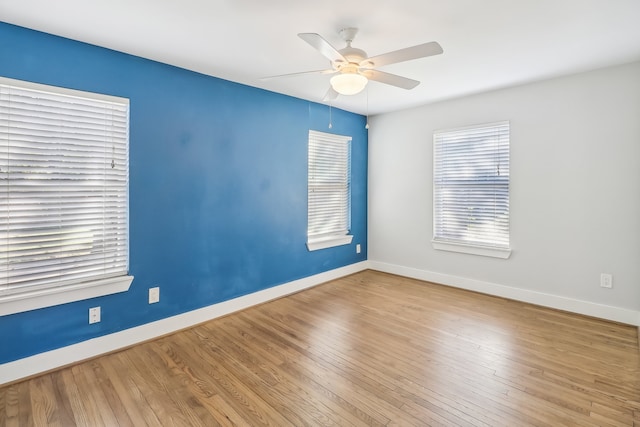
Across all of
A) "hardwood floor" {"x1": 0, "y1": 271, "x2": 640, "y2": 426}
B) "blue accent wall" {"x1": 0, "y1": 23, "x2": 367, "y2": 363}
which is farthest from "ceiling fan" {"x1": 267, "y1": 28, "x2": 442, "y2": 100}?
"hardwood floor" {"x1": 0, "y1": 271, "x2": 640, "y2": 426}

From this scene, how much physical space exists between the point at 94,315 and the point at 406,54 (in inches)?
118

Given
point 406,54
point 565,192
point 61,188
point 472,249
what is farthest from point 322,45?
point 472,249

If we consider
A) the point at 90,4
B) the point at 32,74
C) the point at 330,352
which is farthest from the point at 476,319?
the point at 32,74

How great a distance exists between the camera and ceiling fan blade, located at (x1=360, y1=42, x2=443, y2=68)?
185 cm

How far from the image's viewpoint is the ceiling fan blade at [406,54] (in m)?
1.85

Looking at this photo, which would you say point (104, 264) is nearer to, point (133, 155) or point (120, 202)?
point (120, 202)

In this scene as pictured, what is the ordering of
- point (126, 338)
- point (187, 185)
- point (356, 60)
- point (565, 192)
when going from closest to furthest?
point (356, 60), point (126, 338), point (187, 185), point (565, 192)

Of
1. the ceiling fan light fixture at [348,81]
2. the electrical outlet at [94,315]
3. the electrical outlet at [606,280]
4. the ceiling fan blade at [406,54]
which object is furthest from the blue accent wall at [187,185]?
the electrical outlet at [606,280]

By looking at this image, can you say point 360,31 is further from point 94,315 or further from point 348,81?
point 94,315

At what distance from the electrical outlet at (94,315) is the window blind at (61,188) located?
239 millimetres

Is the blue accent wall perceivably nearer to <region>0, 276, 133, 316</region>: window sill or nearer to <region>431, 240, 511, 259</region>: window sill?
<region>0, 276, 133, 316</region>: window sill

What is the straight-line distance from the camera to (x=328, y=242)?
14.5 ft

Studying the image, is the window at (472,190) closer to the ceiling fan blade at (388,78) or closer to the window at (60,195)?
the ceiling fan blade at (388,78)

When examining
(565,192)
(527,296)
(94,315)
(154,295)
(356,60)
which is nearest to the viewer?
(356,60)
